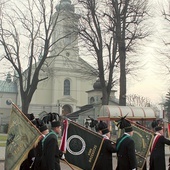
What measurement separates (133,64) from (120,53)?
2.75 meters

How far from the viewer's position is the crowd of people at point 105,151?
741 cm

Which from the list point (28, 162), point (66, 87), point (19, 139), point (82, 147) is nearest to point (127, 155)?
point (82, 147)

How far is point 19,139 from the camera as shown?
8.32 metres

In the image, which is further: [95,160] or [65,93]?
[65,93]

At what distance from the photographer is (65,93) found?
230ft

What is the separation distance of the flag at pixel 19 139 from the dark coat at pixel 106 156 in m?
1.60

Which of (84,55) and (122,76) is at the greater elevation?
(84,55)

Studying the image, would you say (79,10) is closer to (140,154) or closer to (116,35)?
(116,35)

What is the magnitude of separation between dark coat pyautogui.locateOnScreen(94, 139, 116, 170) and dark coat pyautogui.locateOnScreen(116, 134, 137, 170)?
0.73 feet

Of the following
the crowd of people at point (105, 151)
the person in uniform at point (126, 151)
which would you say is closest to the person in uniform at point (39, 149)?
the crowd of people at point (105, 151)

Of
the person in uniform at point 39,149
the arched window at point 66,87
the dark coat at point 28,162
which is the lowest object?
the dark coat at point 28,162

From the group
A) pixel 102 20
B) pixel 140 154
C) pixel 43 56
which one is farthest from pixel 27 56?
pixel 140 154

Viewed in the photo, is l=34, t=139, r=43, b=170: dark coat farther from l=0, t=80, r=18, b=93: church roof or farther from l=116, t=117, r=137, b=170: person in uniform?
l=0, t=80, r=18, b=93: church roof

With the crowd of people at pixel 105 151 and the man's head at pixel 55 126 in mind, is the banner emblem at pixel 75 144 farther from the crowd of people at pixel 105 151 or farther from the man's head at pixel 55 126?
the man's head at pixel 55 126
